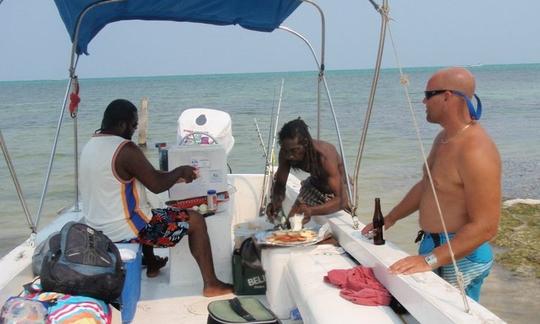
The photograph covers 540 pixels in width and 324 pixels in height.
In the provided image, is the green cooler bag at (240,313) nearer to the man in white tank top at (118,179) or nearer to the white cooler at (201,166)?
the man in white tank top at (118,179)

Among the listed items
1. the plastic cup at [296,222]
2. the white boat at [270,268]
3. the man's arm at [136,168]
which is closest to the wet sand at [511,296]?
the white boat at [270,268]

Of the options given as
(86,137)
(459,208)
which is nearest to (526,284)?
(459,208)

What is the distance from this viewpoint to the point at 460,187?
248 cm

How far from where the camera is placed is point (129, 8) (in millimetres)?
4168

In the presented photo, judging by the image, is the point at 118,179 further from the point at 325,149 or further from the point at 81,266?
the point at 325,149

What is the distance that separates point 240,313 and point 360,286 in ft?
2.03

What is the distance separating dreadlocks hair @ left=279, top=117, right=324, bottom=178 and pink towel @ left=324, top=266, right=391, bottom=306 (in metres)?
1.31

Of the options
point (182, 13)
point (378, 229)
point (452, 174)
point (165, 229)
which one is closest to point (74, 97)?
point (182, 13)

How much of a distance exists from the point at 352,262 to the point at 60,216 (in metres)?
2.54

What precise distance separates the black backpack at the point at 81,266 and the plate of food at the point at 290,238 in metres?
0.96

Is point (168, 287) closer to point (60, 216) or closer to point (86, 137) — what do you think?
point (60, 216)

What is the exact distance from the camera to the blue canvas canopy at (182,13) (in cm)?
406

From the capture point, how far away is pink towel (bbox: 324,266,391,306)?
248 centimetres

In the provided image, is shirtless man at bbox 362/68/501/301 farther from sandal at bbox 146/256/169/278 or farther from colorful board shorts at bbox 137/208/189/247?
sandal at bbox 146/256/169/278
